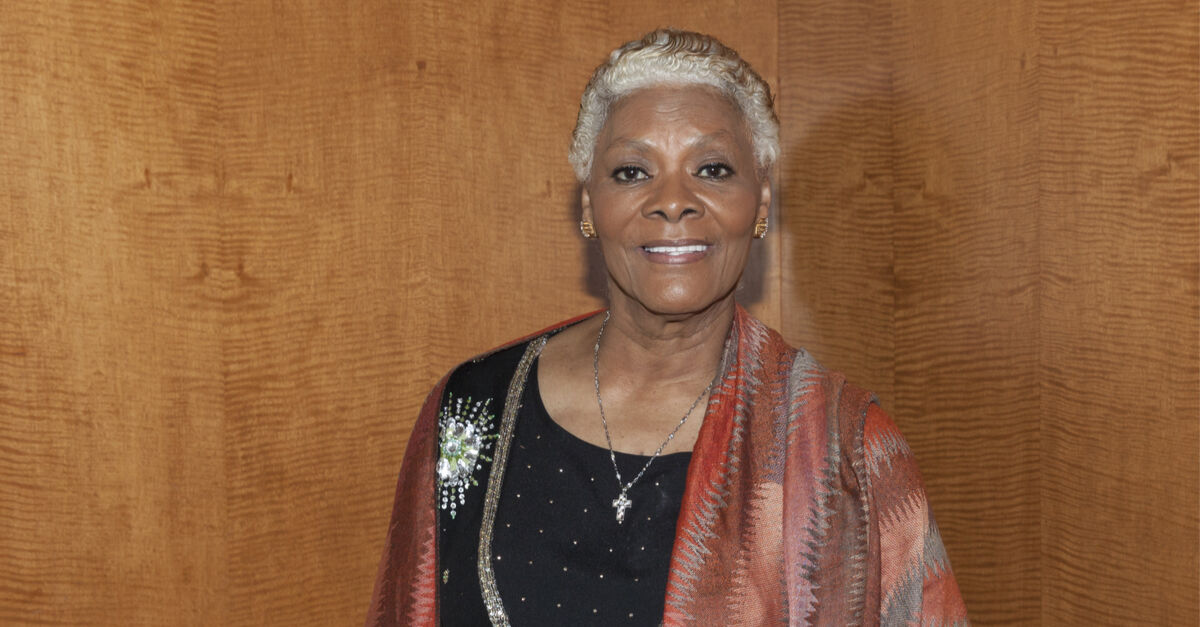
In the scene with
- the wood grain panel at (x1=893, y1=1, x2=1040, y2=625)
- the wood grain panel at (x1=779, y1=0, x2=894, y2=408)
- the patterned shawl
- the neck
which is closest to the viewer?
the patterned shawl

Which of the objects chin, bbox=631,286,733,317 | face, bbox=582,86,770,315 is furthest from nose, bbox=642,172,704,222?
chin, bbox=631,286,733,317

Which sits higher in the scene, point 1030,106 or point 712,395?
point 1030,106

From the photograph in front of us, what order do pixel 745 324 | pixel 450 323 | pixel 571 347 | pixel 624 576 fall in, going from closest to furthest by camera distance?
1. pixel 624 576
2. pixel 745 324
3. pixel 571 347
4. pixel 450 323

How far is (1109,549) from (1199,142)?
2.36ft

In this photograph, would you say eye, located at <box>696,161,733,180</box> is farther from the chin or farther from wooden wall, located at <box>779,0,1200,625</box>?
wooden wall, located at <box>779,0,1200,625</box>

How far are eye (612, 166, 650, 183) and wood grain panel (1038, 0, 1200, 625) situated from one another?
847mm

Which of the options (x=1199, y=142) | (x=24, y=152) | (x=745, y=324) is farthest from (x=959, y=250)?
(x=24, y=152)

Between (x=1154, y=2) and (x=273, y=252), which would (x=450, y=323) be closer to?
(x=273, y=252)

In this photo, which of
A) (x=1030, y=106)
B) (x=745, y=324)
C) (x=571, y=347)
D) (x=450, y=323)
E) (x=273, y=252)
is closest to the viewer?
(x=745, y=324)

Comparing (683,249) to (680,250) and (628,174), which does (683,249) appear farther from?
(628,174)

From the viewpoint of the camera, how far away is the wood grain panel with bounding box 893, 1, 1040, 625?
2.29m

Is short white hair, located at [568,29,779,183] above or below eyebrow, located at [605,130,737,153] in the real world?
above

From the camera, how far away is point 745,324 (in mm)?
1895

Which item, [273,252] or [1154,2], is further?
[273,252]
